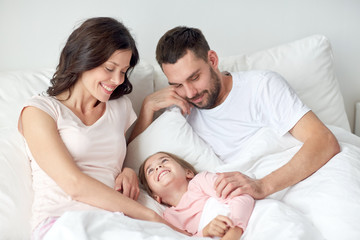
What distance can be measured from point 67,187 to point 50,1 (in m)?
1.14

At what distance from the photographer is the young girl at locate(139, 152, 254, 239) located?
1.50 meters

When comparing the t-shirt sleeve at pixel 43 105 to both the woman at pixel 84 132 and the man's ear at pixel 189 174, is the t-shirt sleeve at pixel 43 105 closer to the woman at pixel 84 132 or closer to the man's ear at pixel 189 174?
the woman at pixel 84 132

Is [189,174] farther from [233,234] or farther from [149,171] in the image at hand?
[233,234]

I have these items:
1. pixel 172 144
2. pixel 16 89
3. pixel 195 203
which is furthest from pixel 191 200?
pixel 16 89

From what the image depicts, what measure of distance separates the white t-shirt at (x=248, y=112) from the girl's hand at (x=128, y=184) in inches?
17.9

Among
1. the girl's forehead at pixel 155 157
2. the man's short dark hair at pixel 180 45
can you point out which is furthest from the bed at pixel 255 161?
the man's short dark hair at pixel 180 45

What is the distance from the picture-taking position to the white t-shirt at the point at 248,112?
191 centimetres

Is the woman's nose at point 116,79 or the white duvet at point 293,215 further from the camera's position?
the woman's nose at point 116,79

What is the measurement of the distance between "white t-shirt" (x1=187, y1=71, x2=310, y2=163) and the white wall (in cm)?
63

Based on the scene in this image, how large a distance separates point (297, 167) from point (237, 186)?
27 centimetres

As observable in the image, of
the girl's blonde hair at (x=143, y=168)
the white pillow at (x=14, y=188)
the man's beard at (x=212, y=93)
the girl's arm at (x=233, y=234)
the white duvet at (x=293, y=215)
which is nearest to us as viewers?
the white duvet at (x=293, y=215)

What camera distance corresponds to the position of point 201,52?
1982 mm

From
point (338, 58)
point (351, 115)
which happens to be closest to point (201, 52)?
point (338, 58)

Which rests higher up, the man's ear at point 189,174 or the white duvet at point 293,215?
the white duvet at point 293,215
